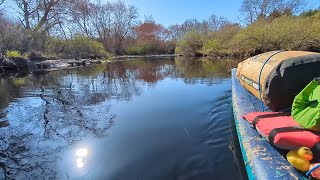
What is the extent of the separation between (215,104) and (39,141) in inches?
136

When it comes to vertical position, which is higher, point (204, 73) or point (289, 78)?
point (289, 78)

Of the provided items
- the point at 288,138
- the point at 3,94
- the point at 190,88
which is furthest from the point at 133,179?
the point at 3,94

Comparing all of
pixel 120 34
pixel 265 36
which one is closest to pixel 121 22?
pixel 120 34

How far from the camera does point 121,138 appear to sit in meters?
3.85

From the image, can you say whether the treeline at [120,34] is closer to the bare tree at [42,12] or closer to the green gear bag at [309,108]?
the bare tree at [42,12]

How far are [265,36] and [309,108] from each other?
17391mm

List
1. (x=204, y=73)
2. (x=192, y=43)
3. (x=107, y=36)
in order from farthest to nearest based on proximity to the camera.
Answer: (x=107, y=36)
(x=192, y=43)
(x=204, y=73)

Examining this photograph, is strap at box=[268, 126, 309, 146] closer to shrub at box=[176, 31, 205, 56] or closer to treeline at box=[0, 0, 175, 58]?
treeline at box=[0, 0, 175, 58]

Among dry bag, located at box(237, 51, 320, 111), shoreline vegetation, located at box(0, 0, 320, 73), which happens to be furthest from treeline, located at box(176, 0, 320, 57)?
dry bag, located at box(237, 51, 320, 111)

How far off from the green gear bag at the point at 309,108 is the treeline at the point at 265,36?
1597 cm

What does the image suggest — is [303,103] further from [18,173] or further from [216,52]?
[216,52]

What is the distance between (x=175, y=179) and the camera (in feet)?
8.93

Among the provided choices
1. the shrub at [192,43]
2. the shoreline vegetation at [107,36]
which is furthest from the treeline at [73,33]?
the shrub at [192,43]

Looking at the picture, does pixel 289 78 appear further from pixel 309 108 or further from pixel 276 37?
pixel 276 37
